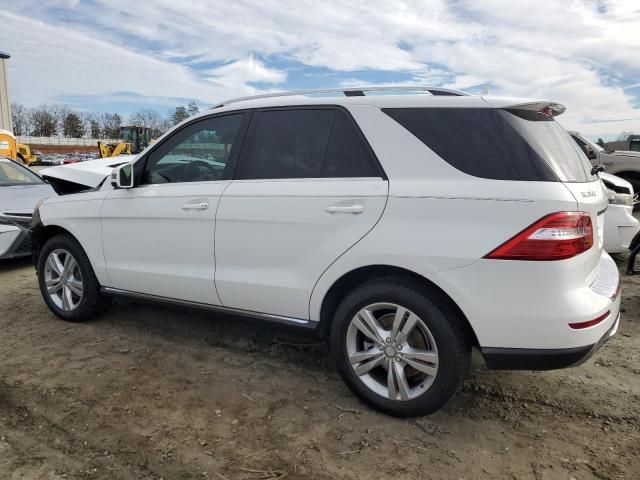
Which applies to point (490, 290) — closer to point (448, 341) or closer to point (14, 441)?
point (448, 341)

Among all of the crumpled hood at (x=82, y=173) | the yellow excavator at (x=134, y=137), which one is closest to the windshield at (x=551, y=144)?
the crumpled hood at (x=82, y=173)

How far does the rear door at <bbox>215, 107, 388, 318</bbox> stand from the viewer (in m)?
2.85

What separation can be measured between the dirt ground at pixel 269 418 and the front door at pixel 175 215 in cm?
41

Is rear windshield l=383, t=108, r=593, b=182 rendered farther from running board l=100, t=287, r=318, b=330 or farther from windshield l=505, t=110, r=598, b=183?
running board l=100, t=287, r=318, b=330

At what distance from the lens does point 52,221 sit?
4422 millimetres

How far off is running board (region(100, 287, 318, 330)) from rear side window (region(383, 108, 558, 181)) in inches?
50.3

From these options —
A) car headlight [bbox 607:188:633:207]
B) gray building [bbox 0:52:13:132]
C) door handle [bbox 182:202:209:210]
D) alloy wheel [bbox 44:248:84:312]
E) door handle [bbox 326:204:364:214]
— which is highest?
gray building [bbox 0:52:13:132]

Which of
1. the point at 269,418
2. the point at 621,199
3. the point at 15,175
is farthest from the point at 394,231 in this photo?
the point at 15,175

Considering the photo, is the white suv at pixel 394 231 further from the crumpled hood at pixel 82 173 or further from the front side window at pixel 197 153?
the crumpled hood at pixel 82 173

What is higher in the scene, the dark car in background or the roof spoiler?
the roof spoiler

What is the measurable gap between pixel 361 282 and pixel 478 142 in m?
1.00

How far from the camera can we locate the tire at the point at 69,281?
169 inches

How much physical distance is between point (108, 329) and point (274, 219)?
2.17m

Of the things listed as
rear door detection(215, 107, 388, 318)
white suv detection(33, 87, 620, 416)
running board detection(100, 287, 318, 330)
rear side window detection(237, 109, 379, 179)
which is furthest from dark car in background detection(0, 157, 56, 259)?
rear side window detection(237, 109, 379, 179)
